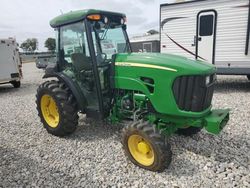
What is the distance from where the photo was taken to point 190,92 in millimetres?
3488

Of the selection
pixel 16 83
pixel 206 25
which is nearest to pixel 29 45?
pixel 16 83

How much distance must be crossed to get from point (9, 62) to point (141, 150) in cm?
910

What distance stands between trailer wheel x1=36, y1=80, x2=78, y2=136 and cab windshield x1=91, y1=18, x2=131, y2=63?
3.15 ft

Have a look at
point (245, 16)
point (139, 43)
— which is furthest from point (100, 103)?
point (139, 43)

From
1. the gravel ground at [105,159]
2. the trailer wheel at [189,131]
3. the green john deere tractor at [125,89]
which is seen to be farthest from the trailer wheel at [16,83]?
the trailer wheel at [189,131]

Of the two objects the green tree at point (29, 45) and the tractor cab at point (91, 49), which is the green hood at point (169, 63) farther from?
the green tree at point (29, 45)

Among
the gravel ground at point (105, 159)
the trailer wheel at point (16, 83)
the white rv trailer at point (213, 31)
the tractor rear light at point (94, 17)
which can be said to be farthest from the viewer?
the trailer wheel at point (16, 83)

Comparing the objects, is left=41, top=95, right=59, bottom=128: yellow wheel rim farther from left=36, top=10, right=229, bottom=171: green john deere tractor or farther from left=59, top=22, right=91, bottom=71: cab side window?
left=59, top=22, right=91, bottom=71: cab side window

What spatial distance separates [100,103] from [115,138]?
0.77m

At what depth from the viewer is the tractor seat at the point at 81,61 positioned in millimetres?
4494

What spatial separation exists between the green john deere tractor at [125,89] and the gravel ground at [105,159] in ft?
0.80

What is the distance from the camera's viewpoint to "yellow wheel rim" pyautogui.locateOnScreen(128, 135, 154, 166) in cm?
356

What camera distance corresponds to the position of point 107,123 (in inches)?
209

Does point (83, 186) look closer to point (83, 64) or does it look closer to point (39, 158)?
point (39, 158)
